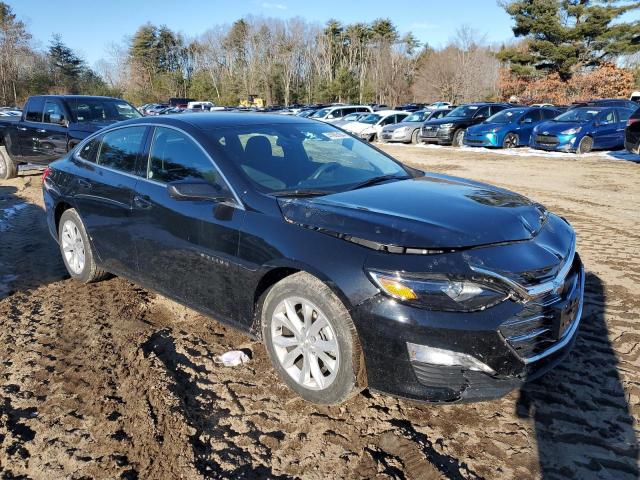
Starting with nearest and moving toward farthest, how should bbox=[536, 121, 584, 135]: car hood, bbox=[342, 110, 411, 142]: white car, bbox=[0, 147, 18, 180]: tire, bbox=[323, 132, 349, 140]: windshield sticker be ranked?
1. bbox=[323, 132, 349, 140]: windshield sticker
2. bbox=[0, 147, 18, 180]: tire
3. bbox=[536, 121, 584, 135]: car hood
4. bbox=[342, 110, 411, 142]: white car

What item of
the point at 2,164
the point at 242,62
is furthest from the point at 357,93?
the point at 2,164

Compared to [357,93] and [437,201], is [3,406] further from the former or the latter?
[357,93]

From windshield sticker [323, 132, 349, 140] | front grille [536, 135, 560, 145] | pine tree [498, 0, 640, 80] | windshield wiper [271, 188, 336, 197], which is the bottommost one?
windshield wiper [271, 188, 336, 197]

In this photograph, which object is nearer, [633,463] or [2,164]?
[633,463]

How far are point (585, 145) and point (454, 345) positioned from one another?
16011mm

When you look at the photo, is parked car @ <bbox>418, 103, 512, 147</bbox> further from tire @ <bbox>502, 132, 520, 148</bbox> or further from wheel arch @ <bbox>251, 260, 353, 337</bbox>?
wheel arch @ <bbox>251, 260, 353, 337</bbox>

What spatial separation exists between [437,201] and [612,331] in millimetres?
1794

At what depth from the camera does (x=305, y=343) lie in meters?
2.87

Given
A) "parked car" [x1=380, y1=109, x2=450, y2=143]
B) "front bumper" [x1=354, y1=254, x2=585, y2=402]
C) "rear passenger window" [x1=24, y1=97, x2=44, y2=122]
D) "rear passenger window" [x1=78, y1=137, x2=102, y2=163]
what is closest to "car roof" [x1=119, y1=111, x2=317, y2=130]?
"rear passenger window" [x1=78, y1=137, x2=102, y2=163]

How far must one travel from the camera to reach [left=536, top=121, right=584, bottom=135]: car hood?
632 inches

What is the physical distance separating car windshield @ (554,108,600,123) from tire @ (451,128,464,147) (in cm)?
377

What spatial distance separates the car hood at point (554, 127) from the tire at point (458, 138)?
11.6 feet

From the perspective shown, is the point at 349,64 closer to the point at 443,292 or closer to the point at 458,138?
the point at 458,138

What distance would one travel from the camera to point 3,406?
2.93m
